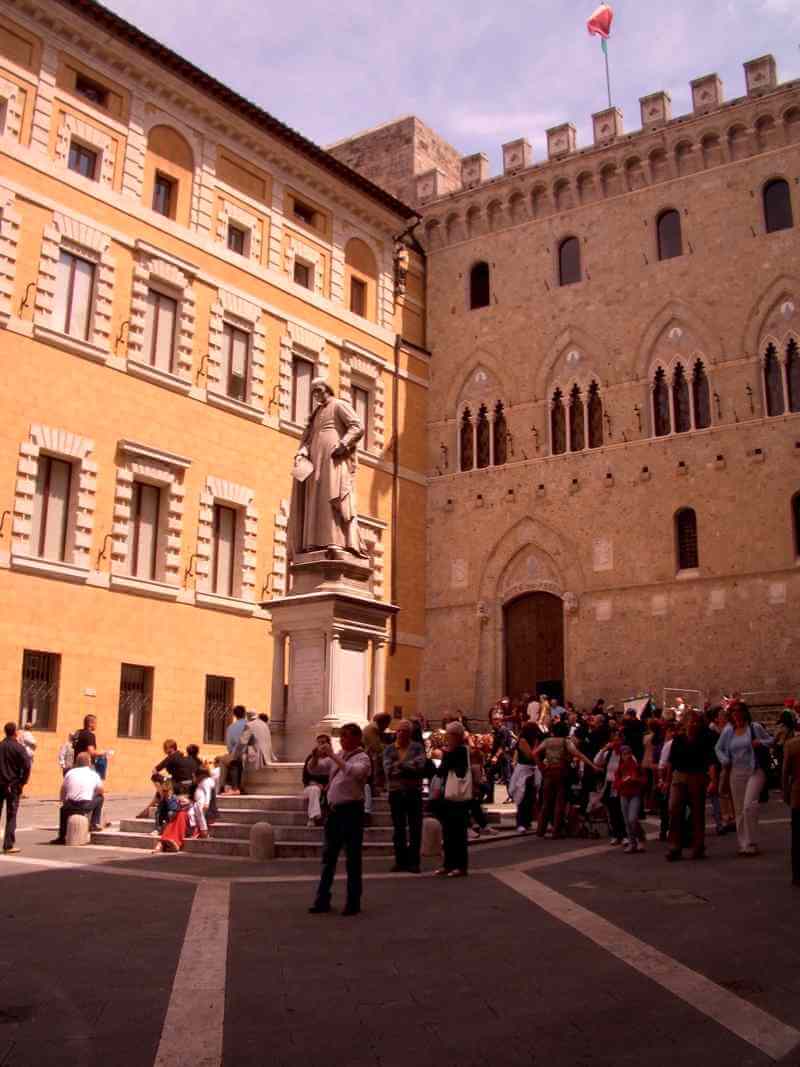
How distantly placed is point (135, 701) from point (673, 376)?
16931 millimetres

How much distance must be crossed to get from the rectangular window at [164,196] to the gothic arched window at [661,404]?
45.5ft

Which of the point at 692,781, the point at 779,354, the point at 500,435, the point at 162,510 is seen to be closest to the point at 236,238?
the point at 162,510

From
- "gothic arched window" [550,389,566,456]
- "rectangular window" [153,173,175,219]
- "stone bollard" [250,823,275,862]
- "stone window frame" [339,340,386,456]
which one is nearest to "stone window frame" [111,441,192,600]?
"rectangular window" [153,173,175,219]

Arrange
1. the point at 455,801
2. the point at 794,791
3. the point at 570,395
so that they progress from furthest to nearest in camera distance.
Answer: the point at 570,395 → the point at 455,801 → the point at 794,791

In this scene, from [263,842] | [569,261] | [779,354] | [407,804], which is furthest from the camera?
[569,261]

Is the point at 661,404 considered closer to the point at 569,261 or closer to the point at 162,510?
the point at 569,261

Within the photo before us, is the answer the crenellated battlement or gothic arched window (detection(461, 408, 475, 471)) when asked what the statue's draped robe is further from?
the crenellated battlement

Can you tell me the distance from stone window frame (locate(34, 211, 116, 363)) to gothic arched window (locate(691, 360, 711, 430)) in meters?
15.6

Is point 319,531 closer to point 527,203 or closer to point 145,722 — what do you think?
point 145,722

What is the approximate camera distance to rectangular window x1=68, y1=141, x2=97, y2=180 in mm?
24700

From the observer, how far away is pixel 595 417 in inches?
1259

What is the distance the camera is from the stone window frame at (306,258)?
30.1 metres

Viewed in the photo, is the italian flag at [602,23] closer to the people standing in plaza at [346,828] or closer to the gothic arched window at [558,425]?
the gothic arched window at [558,425]

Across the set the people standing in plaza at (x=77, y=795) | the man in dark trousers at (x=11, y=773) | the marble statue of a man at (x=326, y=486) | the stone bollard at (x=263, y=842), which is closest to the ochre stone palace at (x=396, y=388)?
the people standing in plaza at (x=77, y=795)
